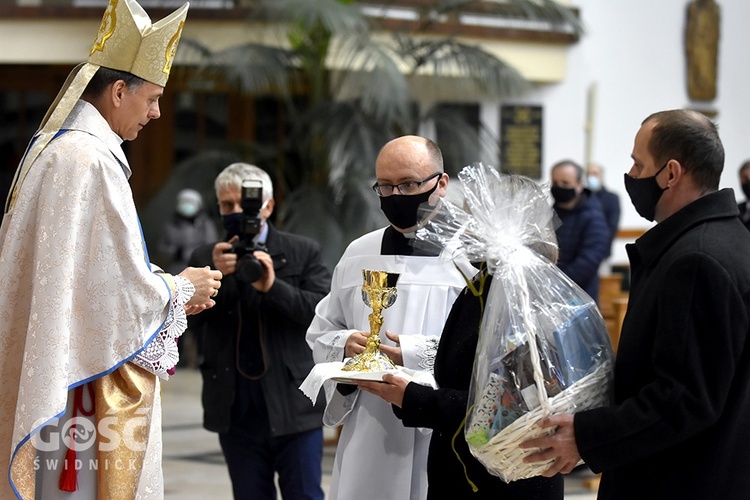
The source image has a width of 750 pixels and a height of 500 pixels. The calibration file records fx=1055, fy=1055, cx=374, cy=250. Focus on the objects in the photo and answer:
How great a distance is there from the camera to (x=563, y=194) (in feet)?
21.6

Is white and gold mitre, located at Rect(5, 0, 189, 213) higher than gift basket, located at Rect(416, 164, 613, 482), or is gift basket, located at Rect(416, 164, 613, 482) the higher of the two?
white and gold mitre, located at Rect(5, 0, 189, 213)

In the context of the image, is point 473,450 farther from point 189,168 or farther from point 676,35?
point 676,35

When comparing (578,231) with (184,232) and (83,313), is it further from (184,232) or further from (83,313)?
(83,313)

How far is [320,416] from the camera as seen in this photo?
3.96 meters

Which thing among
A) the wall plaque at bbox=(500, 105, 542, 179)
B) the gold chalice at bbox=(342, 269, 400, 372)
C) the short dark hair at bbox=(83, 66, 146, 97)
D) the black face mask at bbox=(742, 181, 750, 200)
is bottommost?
the gold chalice at bbox=(342, 269, 400, 372)

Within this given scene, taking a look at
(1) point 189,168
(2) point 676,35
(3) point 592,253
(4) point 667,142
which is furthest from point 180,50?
(4) point 667,142

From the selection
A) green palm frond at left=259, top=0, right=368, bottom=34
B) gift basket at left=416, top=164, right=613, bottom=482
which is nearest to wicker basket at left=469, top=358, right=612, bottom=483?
gift basket at left=416, top=164, right=613, bottom=482

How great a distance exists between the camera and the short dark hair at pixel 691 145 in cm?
236

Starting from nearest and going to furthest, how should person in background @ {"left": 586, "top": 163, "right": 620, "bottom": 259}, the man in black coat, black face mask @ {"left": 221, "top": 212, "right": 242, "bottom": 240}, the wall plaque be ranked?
1. the man in black coat
2. black face mask @ {"left": 221, "top": 212, "right": 242, "bottom": 240}
3. person in background @ {"left": 586, "top": 163, "right": 620, "bottom": 259}
4. the wall plaque

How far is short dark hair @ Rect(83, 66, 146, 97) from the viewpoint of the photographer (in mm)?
2922

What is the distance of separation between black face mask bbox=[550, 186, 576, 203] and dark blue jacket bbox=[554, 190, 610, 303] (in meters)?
0.08

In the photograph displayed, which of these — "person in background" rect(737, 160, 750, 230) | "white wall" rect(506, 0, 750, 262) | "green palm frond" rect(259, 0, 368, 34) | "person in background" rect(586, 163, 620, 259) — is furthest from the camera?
"white wall" rect(506, 0, 750, 262)

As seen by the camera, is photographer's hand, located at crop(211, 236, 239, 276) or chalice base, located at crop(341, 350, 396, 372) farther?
photographer's hand, located at crop(211, 236, 239, 276)

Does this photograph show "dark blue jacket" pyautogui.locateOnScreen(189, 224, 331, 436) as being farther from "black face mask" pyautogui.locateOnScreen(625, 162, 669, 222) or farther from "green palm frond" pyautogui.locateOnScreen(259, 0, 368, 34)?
"green palm frond" pyautogui.locateOnScreen(259, 0, 368, 34)
